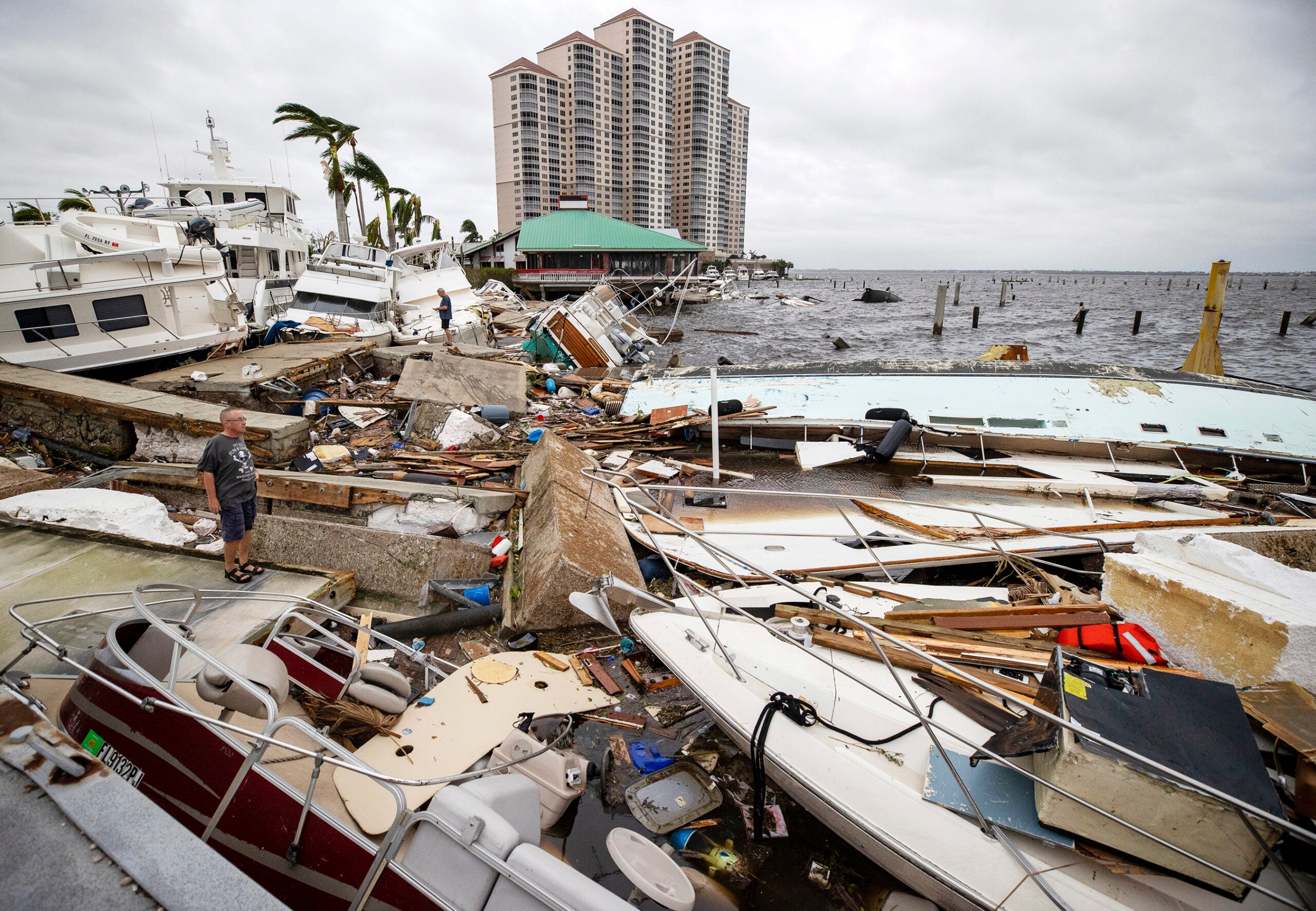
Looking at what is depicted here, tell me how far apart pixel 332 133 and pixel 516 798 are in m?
32.4

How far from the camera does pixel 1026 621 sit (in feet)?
14.8

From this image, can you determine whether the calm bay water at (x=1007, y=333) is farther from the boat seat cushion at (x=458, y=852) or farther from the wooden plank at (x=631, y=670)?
the boat seat cushion at (x=458, y=852)

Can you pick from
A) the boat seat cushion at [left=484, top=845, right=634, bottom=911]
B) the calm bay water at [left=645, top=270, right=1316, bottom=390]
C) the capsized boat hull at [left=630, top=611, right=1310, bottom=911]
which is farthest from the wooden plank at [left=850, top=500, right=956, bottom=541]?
the calm bay water at [left=645, top=270, right=1316, bottom=390]

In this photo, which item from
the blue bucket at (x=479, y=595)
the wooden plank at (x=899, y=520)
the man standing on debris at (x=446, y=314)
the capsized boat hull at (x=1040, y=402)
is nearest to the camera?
the blue bucket at (x=479, y=595)

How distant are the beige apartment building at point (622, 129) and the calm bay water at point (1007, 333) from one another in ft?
108

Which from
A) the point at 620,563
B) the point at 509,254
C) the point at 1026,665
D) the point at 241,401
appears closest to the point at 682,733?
the point at 620,563

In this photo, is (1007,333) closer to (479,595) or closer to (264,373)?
(264,373)

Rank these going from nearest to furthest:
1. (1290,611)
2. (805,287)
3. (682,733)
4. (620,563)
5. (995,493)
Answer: (1290,611) → (682,733) → (620,563) → (995,493) → (805,287)

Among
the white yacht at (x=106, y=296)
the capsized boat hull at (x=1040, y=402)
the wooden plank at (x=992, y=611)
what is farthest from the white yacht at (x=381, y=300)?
the wooden plank at (x=992, y=611)

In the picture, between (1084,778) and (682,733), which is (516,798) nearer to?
(682,733)

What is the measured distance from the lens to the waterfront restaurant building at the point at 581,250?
45.5m

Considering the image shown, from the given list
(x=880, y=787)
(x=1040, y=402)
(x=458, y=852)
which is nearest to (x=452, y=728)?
(x=458, y=852)

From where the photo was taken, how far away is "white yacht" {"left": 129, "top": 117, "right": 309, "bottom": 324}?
17.5m

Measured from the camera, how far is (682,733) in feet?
15.1
